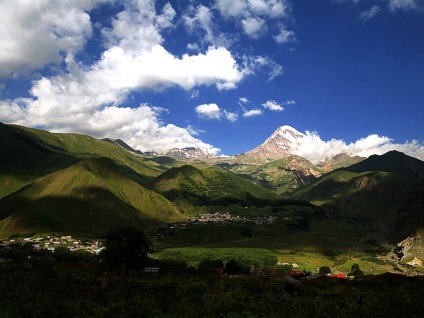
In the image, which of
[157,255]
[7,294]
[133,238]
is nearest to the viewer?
[7,294]

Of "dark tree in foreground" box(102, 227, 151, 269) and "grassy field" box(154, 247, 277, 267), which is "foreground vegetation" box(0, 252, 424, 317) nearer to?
"dark tree in foreground" box(102, 227, 151, 269)

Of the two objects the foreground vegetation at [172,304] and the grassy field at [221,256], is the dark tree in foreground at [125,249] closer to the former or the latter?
the grassy field at [221,256]

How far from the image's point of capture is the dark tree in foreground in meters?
84.1

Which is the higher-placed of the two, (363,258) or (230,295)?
(230,295)

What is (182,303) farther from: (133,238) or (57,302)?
(133,238)

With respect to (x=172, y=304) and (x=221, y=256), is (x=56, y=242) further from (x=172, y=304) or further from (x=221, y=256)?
(x=172, y=304)

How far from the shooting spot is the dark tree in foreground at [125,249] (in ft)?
276

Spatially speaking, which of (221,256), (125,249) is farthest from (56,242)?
(125,249)

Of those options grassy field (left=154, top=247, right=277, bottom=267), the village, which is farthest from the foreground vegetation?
the village

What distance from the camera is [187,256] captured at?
15325 cm

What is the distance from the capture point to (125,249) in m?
87.4

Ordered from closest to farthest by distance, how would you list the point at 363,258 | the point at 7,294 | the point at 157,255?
the point at 7,294 < the point at 157,255 < the point at 363,258

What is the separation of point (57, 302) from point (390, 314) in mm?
19277

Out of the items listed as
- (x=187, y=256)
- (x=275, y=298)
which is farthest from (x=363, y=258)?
(x=275, y=298)
